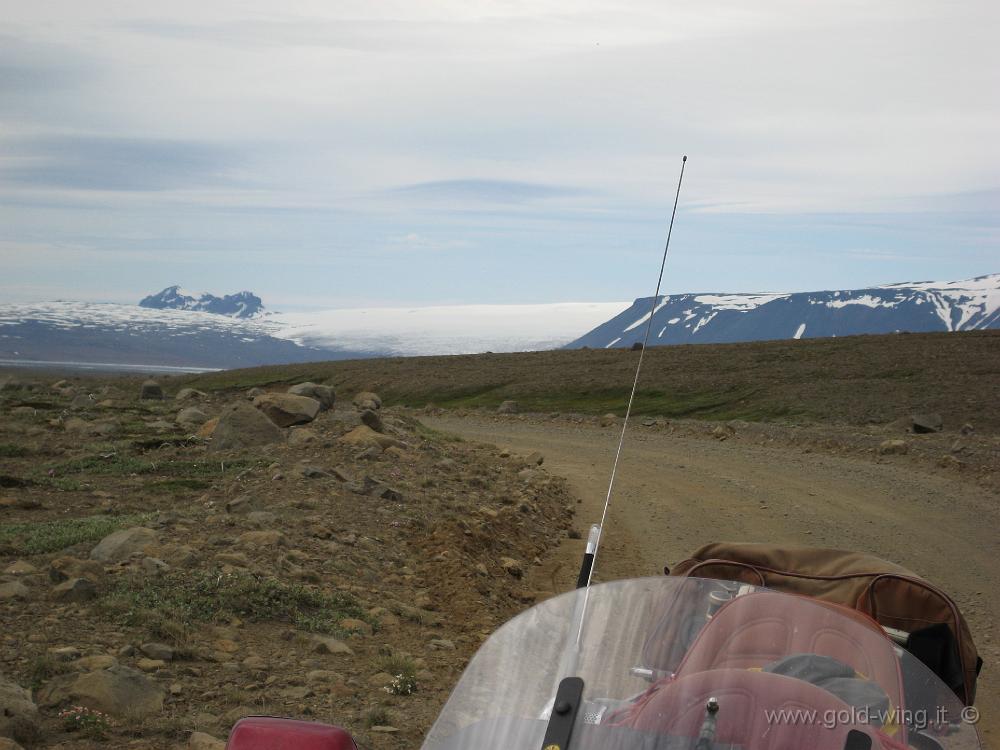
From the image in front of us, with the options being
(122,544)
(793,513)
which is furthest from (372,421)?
(122,544)

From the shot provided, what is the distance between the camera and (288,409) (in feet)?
61.7

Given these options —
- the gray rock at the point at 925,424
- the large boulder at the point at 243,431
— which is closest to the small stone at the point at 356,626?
the large boulder at the point at 243,431

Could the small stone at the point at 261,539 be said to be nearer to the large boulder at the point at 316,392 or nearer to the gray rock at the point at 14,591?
the gray rock at the point at 14,591

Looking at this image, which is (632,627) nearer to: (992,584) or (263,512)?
(263,512)

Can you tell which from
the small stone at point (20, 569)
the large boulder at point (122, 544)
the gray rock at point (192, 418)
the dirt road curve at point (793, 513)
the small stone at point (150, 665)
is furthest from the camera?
the gray rock at point (192, 418)

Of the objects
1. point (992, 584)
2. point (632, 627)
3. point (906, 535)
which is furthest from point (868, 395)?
point (632, 627)

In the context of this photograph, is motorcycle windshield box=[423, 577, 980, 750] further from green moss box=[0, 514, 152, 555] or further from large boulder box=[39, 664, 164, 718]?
green moss box=[0, 514, 152, 555]

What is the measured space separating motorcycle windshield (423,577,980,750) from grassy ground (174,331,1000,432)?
30083 millimetres

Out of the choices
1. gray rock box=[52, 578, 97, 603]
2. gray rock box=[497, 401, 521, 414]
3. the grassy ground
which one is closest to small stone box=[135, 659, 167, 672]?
gray rock box=[52, 578, 97, 603]

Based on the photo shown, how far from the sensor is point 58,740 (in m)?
5.18

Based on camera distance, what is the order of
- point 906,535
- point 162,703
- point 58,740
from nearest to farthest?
1. point 58,740
2. point 162,703
3. point 906,535

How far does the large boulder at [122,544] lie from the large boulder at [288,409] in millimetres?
9613

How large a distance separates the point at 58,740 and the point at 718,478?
1383 centimetres

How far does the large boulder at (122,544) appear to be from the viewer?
8.57m
